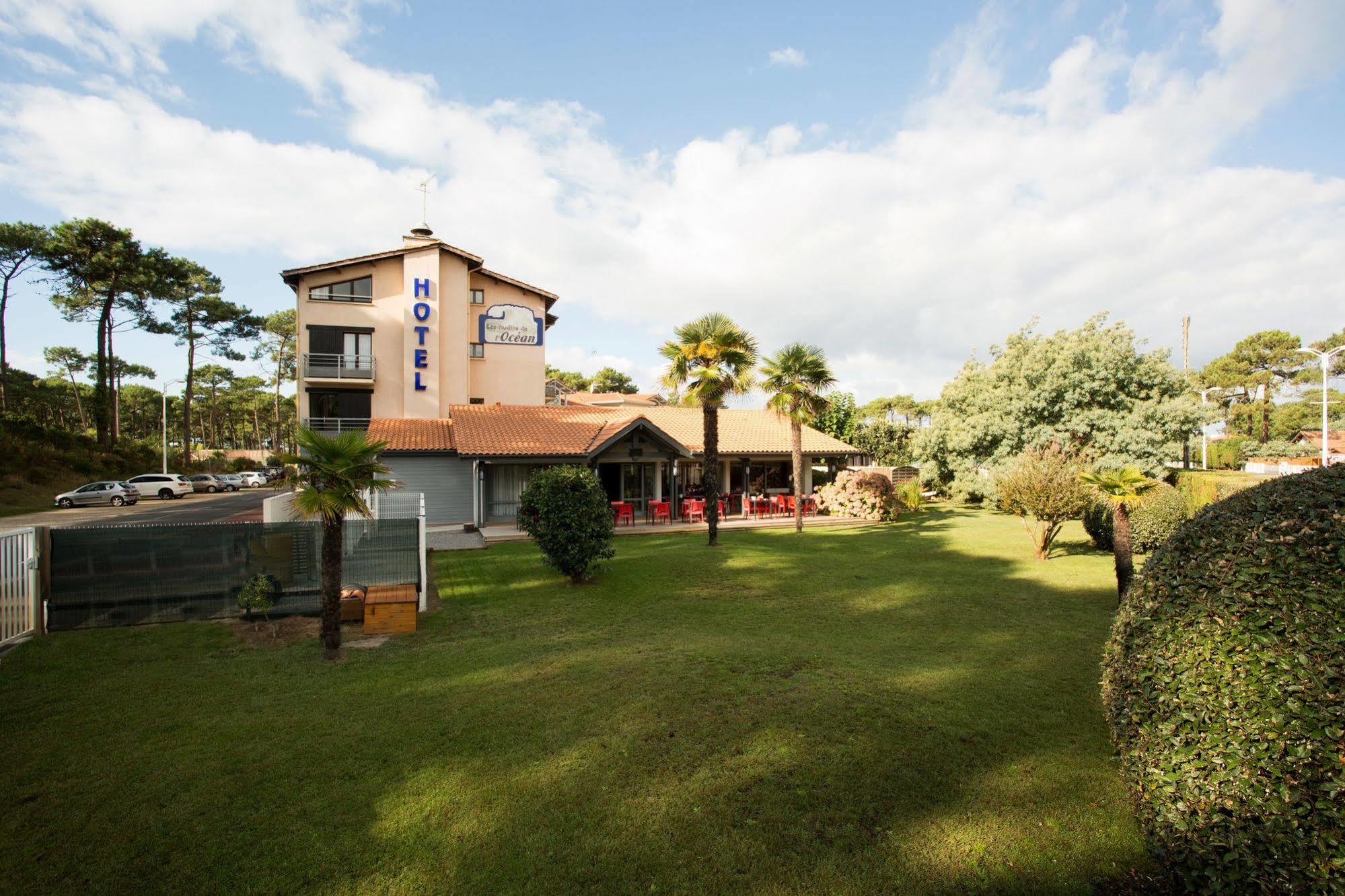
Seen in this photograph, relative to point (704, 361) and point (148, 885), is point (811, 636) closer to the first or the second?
point (148, 885)

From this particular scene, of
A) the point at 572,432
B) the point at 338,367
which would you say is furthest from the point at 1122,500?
the point at 338,367

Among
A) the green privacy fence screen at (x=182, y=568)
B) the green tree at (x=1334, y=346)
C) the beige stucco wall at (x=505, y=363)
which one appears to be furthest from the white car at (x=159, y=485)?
the green tree at (x=1334, y=346)

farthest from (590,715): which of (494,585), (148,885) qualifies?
(494,585)

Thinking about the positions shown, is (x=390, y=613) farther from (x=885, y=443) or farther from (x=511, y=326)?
(x=885, y=443)

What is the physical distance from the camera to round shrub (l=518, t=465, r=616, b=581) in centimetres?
1208

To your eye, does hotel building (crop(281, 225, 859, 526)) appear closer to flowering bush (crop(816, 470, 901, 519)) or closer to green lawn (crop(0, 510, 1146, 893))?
flowering bush (crop(816, 470, 901, 519))

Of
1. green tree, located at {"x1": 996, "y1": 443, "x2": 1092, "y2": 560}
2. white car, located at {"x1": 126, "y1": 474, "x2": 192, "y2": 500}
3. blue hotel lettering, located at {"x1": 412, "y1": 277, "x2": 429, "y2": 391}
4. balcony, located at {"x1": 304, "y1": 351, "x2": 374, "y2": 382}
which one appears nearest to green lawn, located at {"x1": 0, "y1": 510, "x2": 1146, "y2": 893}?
green tree, located at {"x1": 996, "y1": 443, "x2": 1092, "y2": 560}

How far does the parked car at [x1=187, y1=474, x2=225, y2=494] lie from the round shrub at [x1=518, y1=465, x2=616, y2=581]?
4422cm

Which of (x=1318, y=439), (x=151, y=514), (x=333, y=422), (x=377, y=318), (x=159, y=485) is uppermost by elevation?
(x=377, y=318)

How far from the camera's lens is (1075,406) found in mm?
26656

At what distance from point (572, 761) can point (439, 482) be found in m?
20.1

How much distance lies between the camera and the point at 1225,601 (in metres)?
3.27

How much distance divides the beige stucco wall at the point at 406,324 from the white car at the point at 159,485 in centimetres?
1305

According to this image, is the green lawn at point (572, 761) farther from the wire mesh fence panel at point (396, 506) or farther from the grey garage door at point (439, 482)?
the grey garage door at point (439, 482)
